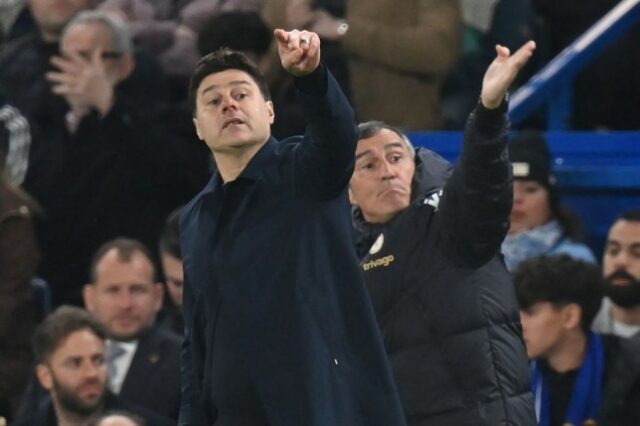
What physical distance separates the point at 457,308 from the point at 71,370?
2225 mm

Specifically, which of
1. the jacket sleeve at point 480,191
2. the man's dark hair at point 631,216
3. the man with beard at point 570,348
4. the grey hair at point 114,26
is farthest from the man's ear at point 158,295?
the jacket sleeve at point 480,191

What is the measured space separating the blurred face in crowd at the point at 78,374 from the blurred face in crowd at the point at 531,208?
5.62ft

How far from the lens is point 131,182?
8867mm

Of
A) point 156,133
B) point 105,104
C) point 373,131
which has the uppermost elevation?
point 105,104

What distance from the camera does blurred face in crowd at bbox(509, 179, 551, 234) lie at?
27.2 feet

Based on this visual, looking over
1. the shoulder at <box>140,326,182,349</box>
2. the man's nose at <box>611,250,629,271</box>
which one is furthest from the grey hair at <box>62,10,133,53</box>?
the man's nose at <box>611,250,629,271</box>

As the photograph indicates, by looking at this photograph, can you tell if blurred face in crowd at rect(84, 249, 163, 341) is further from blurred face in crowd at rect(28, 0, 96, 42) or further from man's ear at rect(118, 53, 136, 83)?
blurred face in crowd at rect(28, 0, 96, 42)

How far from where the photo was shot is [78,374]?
7926mm

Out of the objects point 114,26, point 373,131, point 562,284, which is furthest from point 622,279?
point 114,26

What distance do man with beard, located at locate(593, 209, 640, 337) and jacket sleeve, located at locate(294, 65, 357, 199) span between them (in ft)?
8.33

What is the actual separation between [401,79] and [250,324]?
3.57m

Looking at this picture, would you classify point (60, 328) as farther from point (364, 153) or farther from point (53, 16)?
point (53, 16)

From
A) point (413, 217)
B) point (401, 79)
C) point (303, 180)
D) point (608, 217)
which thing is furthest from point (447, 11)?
point (303, 180)

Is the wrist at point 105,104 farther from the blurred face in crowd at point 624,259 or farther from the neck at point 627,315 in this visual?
the neck at point 627,315
